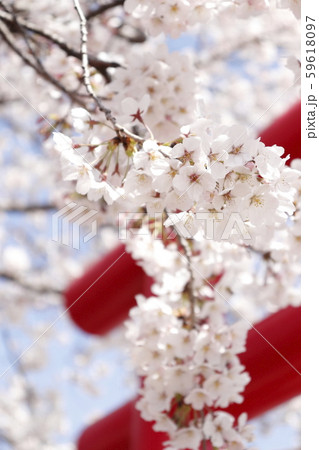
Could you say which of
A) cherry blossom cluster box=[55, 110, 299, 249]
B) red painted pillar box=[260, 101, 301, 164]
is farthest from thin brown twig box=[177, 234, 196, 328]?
red painted pillar box=[260, 101, 301, 164]

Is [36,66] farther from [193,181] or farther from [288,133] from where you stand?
[193,181]

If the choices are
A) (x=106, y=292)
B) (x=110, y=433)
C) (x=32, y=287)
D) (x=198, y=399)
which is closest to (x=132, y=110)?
(x=198, y=399)

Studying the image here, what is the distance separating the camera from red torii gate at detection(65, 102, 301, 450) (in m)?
1.47

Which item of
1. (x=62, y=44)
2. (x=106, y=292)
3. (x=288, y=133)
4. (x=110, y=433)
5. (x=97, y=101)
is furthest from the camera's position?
(x=106, y=292)

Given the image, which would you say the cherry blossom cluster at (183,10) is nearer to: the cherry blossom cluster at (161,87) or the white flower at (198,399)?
the cherry blossom cluster at (161,87)

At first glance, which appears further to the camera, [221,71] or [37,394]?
[221,71]

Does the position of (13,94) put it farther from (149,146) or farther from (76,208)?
(149,146)

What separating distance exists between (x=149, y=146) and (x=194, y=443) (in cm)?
69

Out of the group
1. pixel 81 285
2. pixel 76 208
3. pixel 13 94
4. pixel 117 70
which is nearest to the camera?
pixel 117 70

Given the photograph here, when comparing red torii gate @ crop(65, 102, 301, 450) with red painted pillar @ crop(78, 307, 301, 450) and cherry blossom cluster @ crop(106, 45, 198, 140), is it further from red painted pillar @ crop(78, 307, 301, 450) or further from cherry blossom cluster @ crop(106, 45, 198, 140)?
cherry blossom cluster @ crop(106, 45, 198, 140)

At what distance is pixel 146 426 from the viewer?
156 centimetres

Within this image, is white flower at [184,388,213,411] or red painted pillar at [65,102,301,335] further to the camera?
red painted pillar at [65,102,301,335]

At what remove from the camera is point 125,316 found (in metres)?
2.11
